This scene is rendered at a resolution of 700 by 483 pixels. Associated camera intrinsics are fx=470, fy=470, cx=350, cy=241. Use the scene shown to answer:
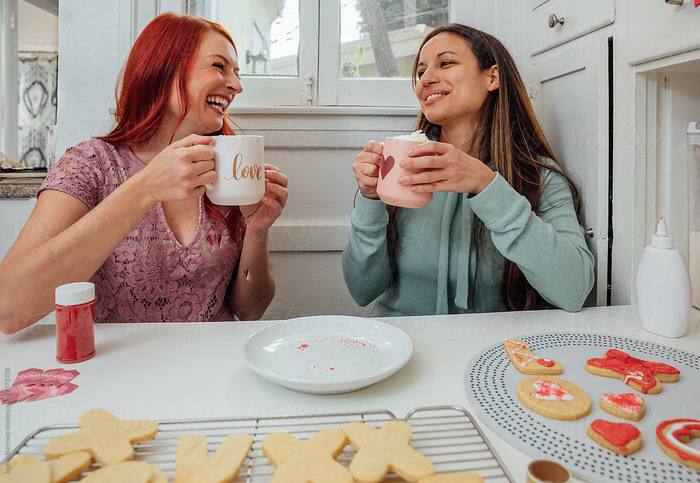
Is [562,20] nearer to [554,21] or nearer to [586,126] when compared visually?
[554,21]

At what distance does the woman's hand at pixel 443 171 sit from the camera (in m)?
0.83

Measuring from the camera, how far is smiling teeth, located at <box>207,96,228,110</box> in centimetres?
114

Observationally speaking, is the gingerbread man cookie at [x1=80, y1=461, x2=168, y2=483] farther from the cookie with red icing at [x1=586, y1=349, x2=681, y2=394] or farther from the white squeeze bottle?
→ the white squeeze bottle

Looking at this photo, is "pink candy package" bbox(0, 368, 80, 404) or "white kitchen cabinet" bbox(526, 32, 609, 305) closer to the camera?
"pink candy package" bbox(0, 368, 80, 404)

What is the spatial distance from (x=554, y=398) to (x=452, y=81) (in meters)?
0.84

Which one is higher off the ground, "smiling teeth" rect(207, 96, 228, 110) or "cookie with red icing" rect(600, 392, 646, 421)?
"smiling teeth" rect(207, 96, 228, 110)

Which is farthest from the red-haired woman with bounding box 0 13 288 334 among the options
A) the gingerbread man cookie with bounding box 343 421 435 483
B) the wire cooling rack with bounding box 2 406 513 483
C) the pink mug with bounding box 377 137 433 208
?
the gingerbread man cookie with bounding box 343 421 435 483

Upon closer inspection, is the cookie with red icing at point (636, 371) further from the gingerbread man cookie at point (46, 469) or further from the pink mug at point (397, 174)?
the gingerbread man cookie at point (46, 469)

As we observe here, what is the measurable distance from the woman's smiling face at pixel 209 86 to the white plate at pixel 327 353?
0.59 metres

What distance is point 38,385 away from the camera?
25.3 inches

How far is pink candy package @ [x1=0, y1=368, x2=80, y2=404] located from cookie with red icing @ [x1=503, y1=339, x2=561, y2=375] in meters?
0.63

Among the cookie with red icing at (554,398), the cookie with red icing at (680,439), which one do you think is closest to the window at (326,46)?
the cookie with red icing at (554,398)

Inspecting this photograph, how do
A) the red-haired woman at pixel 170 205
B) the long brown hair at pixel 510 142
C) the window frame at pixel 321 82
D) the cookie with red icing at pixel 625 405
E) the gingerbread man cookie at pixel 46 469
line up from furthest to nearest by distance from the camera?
the window frame at pixel 321 82 → the long brown hair at pixel 510 142 → the red-haired woman at pixel 170 205 → the cookie with red icing at pixel 625 405 → the gingerbread man cookie at pixel 46 469

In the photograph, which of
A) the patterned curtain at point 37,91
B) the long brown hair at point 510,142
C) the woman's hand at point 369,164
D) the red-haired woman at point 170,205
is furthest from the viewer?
the patterned curtain at point 37,91
